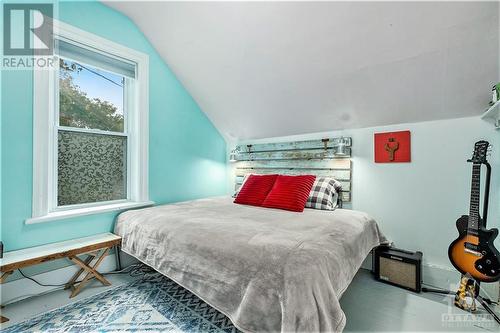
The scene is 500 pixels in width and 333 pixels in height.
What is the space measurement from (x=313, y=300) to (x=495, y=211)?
209 centimetres

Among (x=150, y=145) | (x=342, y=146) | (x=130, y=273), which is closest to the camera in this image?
(x=130, y=273)

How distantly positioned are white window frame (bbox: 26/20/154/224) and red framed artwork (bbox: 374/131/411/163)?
2730 millimetres

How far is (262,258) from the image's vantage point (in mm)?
1224

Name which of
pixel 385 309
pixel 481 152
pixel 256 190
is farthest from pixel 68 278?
pixel 481 152

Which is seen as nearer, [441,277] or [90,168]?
[441,277]

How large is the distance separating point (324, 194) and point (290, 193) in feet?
1.26

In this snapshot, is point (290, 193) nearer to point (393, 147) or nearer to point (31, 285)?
point (393, 147)

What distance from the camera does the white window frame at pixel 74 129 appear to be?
1.95 metres

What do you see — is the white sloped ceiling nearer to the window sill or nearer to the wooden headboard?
the wooden headboard

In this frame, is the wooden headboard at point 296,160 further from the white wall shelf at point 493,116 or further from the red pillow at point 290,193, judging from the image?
the white wall shelf at point 493,116

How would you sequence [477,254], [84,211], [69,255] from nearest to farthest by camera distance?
[477,254] < [69,255] < [84,211]

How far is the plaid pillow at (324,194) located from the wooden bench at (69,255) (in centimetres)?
203

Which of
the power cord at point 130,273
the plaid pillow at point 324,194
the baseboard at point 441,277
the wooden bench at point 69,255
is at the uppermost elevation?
the plaid pillow at point 324,194

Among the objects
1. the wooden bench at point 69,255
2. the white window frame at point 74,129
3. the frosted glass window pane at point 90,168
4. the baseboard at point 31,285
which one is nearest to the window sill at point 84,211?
the white window frame at point 74,129
